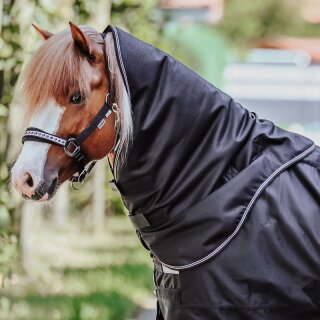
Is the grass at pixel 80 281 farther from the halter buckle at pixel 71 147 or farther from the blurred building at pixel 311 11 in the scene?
the blurred building at pixel 311 11

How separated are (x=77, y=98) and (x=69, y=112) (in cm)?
6

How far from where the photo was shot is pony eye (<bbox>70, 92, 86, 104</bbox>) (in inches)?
107

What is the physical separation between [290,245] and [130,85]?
0.80m

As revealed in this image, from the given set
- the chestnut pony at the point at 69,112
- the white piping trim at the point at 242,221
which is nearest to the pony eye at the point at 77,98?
the chestnut pony at the point at 69,112

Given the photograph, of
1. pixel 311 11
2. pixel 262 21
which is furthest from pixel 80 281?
pixel 311 11

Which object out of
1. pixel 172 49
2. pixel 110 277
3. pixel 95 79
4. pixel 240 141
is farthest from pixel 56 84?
pixel 172 49

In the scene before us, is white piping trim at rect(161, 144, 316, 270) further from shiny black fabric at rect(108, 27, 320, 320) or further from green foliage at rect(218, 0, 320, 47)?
green foliage at rect(218, 0, 320, 47)

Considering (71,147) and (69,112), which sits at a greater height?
(69,112)

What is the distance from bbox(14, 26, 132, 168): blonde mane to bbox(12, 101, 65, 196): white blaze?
35mm

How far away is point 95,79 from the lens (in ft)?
9.04

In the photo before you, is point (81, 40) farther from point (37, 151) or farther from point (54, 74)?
point (37, 151)

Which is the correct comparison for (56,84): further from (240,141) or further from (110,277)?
(110,277)

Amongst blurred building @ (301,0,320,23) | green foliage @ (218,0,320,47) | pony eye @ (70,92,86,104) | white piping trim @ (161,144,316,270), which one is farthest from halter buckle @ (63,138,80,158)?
blurred building @ (301,0,320,23)

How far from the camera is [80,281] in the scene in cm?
645
